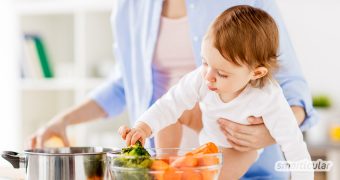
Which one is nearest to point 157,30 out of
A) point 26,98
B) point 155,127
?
point 155,127

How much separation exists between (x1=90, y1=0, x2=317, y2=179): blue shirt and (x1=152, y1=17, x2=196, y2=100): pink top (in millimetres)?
18

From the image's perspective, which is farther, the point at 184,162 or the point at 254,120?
the point at 254,120

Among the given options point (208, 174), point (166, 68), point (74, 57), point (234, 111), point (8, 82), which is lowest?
point (208, 174)

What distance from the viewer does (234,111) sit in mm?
1146

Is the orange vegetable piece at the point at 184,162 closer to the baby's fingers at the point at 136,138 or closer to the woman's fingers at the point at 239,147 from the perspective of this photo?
the baby's fingers at the point at 136,138

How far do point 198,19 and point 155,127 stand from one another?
0.29 metres

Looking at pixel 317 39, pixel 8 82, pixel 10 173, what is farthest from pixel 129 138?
pixel 317 39

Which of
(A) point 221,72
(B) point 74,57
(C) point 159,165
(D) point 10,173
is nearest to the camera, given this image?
(C) point 159,165

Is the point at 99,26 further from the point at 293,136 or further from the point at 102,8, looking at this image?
the point at 293,136

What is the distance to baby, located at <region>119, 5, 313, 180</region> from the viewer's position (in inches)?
40.4

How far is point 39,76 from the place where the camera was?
3.55 metres

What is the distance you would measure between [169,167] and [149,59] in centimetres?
54

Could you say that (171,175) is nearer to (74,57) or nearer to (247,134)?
(247,134)

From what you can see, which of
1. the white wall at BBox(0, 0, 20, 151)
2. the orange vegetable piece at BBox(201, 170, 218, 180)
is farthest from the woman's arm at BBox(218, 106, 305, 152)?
the white wall at BBox(0, 0, 20, 151)
